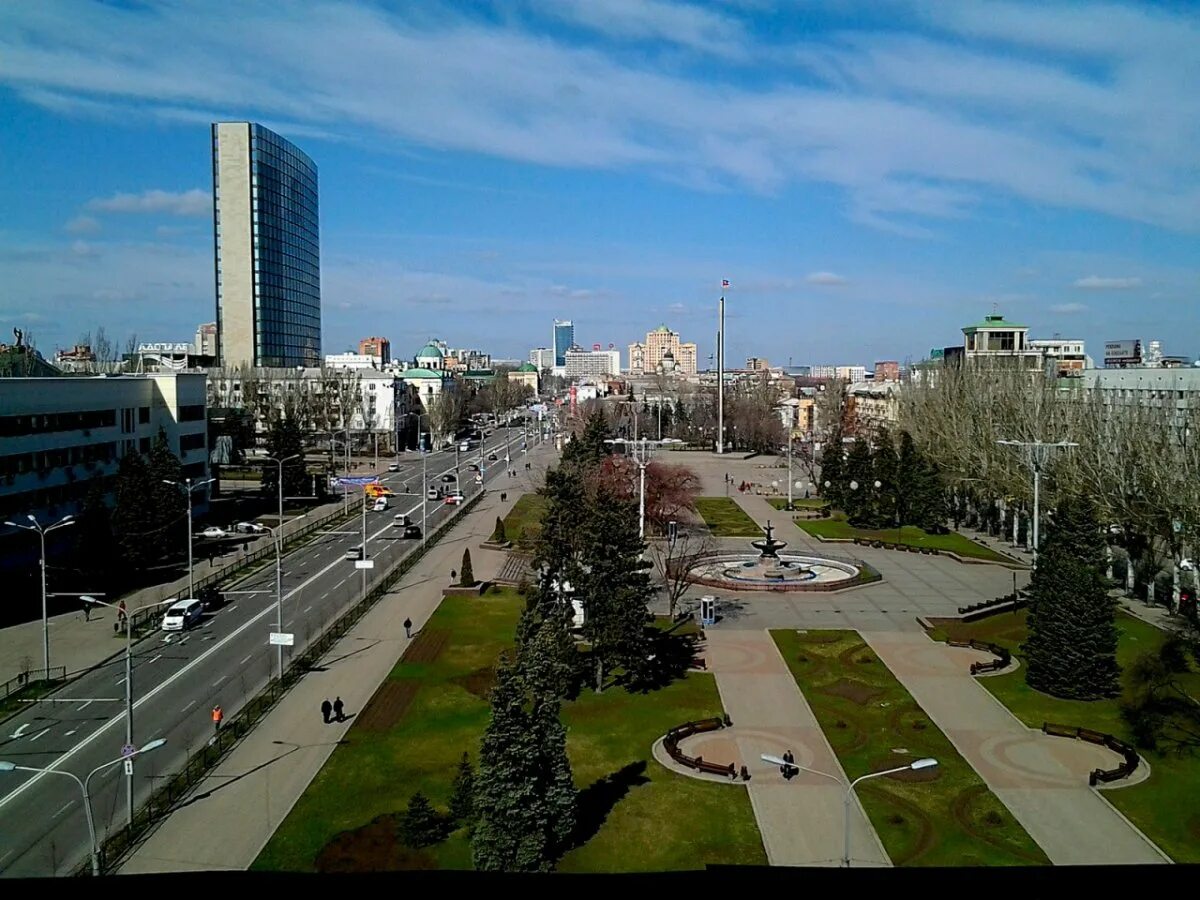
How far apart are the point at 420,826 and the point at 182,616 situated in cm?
1659

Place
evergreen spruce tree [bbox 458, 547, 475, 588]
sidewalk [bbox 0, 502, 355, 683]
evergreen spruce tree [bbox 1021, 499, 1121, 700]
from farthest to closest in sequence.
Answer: evergreen spruce tree [bbox 458, 547, 475, 588]
sidewalk [bbox 0, 502, 355, 683]
evergreen spruce tree [bbox 1021, 499, 1121, 700]

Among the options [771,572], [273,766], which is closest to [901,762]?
[273,766]

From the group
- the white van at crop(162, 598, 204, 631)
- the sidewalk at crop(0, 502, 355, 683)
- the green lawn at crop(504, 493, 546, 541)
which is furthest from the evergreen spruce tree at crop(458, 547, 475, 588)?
the sidewalk at crop(0, 502, 355, 683)

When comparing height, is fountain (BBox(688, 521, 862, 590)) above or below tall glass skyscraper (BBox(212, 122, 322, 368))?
Result: below

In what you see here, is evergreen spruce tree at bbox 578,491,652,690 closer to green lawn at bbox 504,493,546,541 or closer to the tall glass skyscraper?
green lawn at bbox 504,493,546,541

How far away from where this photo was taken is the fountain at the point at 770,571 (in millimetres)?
36562

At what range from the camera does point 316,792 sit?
18.3m

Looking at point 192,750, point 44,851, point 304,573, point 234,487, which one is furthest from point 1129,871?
point 234,487

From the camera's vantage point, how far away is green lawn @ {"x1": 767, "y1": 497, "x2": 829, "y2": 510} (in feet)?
193

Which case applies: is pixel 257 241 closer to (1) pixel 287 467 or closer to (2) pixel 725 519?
(1) pixel 287 467

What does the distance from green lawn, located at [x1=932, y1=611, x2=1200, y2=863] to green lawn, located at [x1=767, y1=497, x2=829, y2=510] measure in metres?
26.8

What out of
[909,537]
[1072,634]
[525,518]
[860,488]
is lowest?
[909,537]

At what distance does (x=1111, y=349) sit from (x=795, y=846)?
12870 centimetres

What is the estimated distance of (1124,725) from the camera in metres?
22.0
